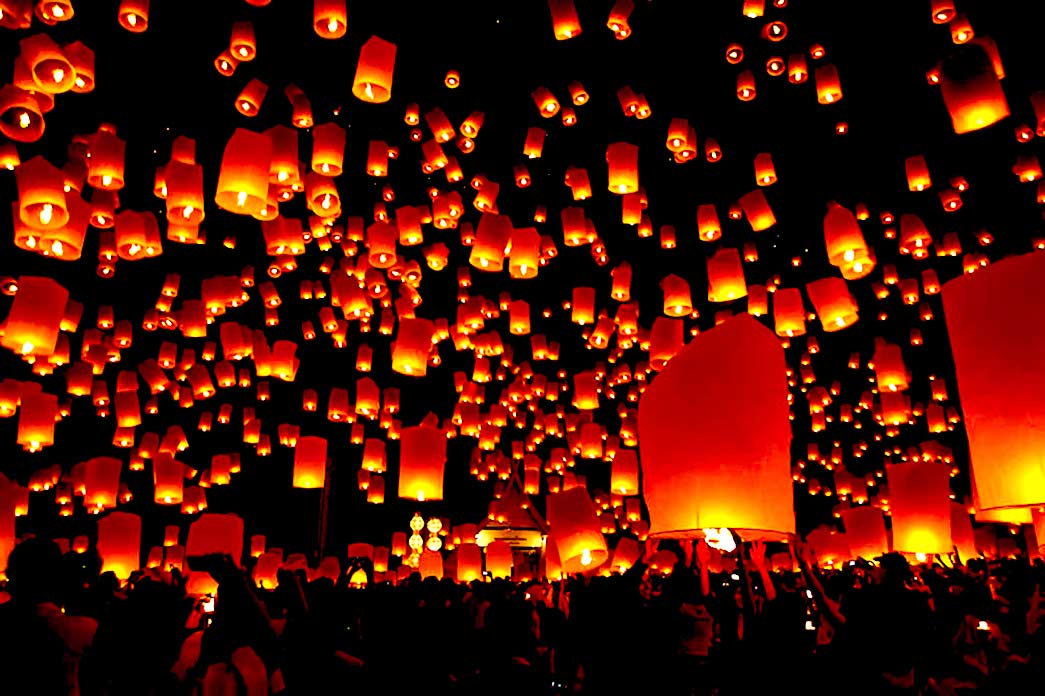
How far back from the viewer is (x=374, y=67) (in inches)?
194

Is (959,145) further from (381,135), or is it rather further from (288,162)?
(288,162)

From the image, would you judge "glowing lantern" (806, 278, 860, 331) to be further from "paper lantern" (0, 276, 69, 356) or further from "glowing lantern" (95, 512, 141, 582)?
"glowing lantern" (95, 512, 141, 582)

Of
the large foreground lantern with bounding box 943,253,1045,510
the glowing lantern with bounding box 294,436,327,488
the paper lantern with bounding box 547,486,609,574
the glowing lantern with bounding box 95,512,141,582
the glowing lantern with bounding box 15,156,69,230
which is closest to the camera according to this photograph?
the large foreground lantern with bounding box 943,253,1045,510

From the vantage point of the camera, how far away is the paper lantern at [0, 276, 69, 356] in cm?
522

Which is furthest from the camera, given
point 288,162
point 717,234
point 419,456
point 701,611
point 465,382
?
point 465,382

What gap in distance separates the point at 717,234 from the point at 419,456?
2982 mm

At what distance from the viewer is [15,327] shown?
5.21 metres

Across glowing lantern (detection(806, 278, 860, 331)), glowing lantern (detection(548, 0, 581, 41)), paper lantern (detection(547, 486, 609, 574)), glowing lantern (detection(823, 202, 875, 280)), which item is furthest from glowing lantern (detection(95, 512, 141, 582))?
glowing lantern (detection(823, 202, 875, 280))

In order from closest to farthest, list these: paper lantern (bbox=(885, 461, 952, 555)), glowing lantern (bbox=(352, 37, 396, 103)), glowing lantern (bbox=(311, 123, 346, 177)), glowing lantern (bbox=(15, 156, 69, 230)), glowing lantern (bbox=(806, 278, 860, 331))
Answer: glowing lantern (bbox=(15, 156, 69, 230)), glowing lantern (bbox=(352, 37, 396, 103)), glowing lantern (bbox=(311, 123, 346, 177)), paper lantern (bbox=(885, 461, 952, 555)), glowing lantern (bbox=(806, 278, 860, 331))

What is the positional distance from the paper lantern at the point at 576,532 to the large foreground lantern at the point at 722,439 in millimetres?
1205

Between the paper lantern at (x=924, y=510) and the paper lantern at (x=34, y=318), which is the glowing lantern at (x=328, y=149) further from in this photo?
the paper lantern at (x=924, y=510)

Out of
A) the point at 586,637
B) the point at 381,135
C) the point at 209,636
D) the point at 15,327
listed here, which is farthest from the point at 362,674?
the point at 381,135

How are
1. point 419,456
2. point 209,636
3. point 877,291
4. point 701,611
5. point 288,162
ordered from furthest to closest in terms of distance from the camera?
point 877,291 < point 419,456 < point 288,162 < point 701,611 < point 209,636

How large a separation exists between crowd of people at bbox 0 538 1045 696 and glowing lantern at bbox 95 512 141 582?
4123 mm
